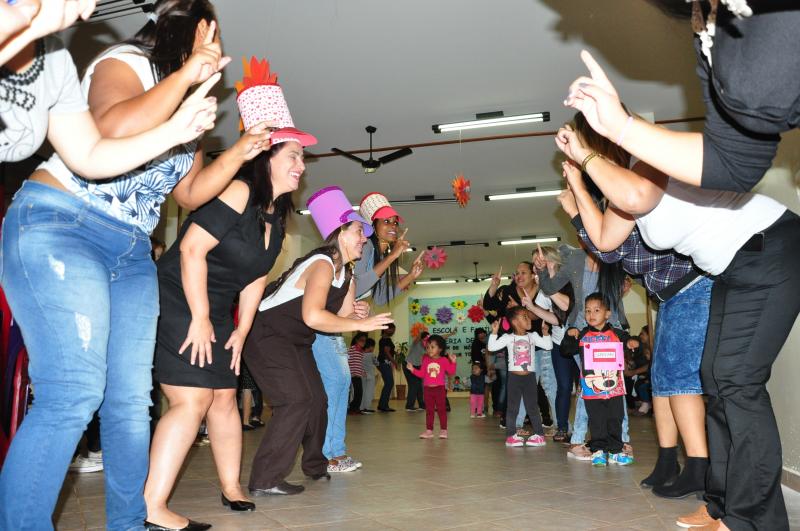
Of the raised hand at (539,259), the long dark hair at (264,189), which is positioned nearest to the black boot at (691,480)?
the long dark hair at (264,189)

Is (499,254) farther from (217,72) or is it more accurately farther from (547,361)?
(217,72)

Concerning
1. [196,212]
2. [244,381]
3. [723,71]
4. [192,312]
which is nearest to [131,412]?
[192,312]

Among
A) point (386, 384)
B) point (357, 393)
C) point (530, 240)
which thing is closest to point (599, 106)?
point (357, 393)

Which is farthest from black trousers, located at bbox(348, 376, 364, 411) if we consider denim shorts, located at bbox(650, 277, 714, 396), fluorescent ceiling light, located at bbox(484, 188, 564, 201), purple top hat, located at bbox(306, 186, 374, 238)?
denim shorts, located at bbox(650, 277, 714, 396)

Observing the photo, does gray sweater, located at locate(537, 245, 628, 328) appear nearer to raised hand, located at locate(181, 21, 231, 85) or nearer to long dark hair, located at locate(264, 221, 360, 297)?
long dark hair, located at locate(264, 221, 360, 297)

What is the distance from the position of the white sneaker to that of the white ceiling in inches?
152

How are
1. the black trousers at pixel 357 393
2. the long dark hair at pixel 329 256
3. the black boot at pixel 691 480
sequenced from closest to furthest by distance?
the black boot at pixel 691 480 < the long dark hair at pixel 329 256 < the black trousers at pixel 357 393

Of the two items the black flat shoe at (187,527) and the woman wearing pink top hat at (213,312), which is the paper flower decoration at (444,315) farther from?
the black flat shoe at (187,527)

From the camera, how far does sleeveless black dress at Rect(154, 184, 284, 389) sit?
216cm

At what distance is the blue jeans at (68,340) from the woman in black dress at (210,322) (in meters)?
0.42

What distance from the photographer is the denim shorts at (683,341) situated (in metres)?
2.50

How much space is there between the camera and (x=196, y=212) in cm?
219

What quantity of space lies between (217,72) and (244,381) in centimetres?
564

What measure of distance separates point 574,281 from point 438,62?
3.34m
